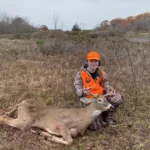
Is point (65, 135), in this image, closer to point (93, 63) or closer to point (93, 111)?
point (93, 111)

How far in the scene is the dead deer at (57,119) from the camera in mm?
5625

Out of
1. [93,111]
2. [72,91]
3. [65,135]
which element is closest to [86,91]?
[93,111]

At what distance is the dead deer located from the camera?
18.5 ft

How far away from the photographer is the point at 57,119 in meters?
5.77

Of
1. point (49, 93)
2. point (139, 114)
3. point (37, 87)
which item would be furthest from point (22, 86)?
point (139, 114)

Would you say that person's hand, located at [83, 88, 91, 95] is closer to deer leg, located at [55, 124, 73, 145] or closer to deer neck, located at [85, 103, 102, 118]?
deer neck, located at [85, 103, 102, 118]

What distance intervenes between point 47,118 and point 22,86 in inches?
114

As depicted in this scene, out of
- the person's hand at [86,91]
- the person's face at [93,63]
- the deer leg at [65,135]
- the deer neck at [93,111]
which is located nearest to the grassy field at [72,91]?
the deer leg at [65,135]

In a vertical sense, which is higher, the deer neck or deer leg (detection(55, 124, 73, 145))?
the deer neck

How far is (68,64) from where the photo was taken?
11.2 meters

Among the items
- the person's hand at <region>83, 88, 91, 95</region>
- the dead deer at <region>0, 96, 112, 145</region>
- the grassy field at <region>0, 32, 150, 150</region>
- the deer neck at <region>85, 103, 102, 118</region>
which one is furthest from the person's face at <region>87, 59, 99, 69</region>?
the grassy field at <region>0, 32, 150, 150</region>

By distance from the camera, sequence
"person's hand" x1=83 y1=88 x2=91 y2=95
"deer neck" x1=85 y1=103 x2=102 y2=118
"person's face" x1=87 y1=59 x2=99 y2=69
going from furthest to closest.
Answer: "person's face" x1=87 y1=59 x2=99 y2=69 → "person's hand" x1=83 y1=88 x2=91 y2=95 → "deer neck" x1=85 y1=103 x2=102 y2=118

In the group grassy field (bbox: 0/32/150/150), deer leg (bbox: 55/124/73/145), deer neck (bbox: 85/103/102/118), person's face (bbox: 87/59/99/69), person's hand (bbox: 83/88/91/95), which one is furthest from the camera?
person's face (bbox: 87/59/99/69)

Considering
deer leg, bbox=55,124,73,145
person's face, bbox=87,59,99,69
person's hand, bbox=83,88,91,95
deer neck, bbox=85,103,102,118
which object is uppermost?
person's face, bbox=87,59,99,69
